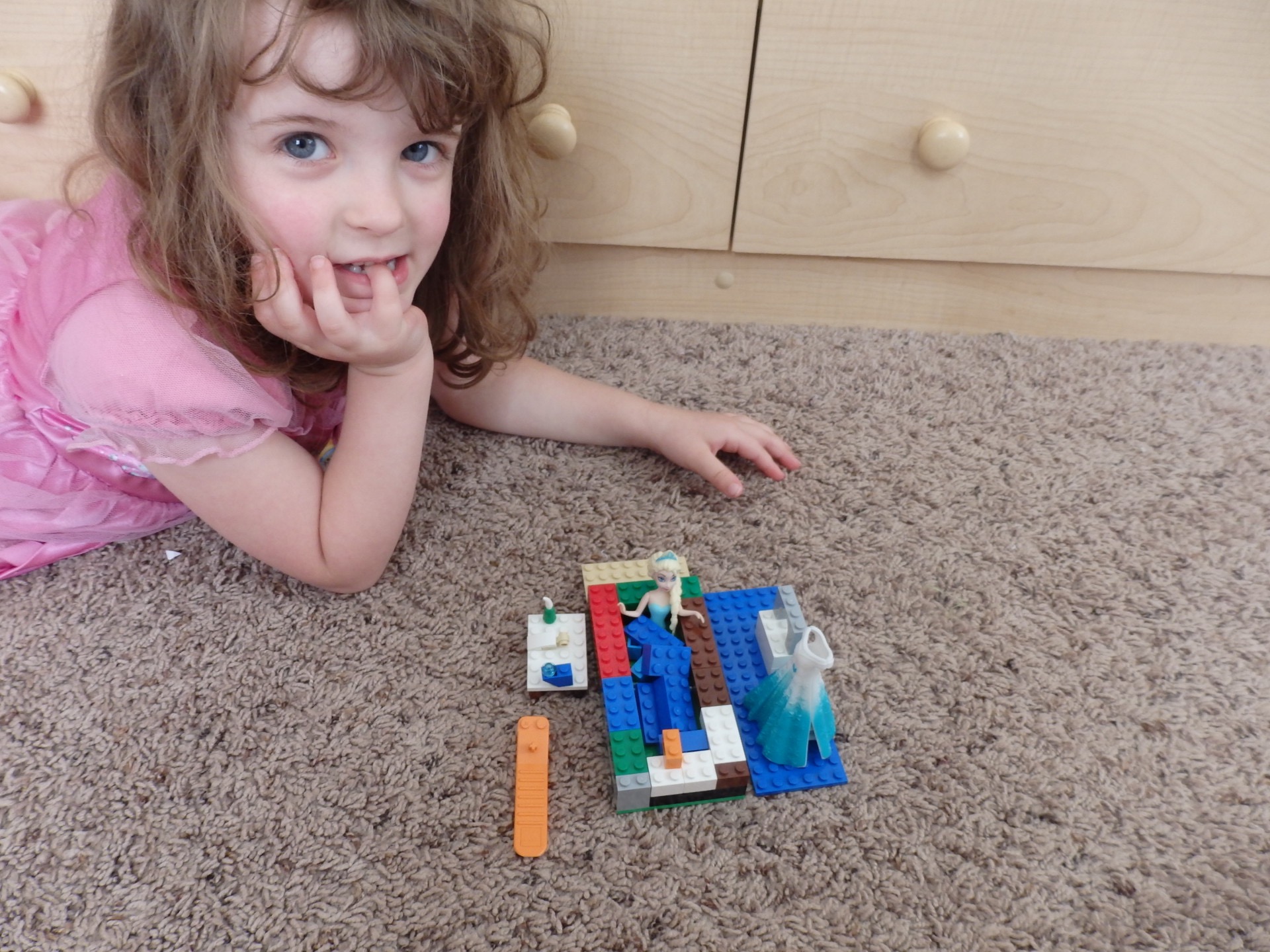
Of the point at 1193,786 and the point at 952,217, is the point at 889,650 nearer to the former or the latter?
the point at 1193,786

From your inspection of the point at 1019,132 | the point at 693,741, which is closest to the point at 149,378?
the point at 693,741

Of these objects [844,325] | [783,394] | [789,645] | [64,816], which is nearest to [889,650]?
[789,645]

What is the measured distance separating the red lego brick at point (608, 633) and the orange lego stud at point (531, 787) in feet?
0.19

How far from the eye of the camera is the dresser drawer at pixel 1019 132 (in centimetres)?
82

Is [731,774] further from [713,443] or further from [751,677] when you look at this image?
[713,443]

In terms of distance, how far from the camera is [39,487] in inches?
28.4

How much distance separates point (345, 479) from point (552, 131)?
0.39 m

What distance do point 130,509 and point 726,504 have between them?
52 centimetres

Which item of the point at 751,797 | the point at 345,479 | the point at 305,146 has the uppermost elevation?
the point at 305,146

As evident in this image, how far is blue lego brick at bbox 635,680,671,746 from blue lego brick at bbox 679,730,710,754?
2cm

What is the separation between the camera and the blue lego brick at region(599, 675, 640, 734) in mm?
593

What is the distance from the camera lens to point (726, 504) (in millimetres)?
809

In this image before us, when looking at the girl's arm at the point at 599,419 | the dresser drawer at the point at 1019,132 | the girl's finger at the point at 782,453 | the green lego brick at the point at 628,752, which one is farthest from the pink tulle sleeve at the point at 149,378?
the dresser drawer at the point at 1019,132

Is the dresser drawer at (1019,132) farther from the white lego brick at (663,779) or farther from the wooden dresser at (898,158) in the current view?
the white lego brick at (663,779)
